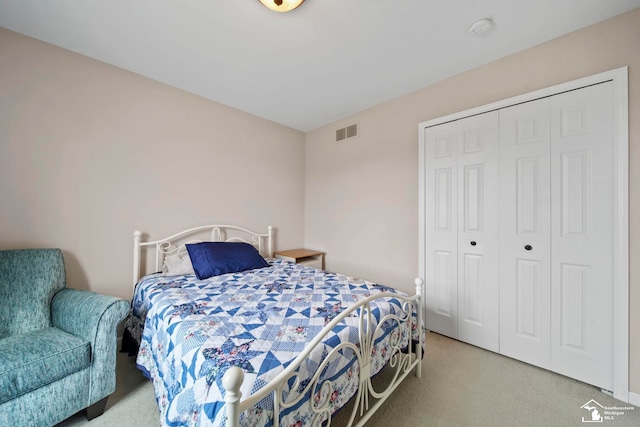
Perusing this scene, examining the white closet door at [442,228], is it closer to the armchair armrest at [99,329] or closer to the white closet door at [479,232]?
the white closet door at [479,232]

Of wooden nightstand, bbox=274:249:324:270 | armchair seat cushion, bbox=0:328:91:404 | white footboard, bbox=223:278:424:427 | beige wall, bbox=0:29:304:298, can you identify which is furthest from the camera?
wooden nightstand, bbox=274:249:324:270

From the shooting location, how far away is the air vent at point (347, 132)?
10.6ft

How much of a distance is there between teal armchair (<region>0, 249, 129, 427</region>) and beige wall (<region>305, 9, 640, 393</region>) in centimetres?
242

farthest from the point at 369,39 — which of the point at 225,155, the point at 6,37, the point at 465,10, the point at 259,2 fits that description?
the point at 6,37

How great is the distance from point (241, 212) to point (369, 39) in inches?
89.4

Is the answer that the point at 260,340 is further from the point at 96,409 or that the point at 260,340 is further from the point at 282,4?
the point at 282,4

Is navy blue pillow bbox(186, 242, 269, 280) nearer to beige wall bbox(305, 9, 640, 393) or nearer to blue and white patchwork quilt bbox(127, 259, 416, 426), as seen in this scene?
blue and white patchwork quilt bbox(127, 259, 416, 426)

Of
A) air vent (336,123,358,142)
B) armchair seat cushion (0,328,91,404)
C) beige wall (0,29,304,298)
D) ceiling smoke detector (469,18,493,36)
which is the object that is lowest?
armchair seat cushion (0,328,91,404)

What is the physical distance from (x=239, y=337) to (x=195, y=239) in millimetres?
1849

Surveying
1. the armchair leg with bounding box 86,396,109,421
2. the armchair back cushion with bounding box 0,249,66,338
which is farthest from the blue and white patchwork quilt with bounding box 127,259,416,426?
the armchair back cushion with bounding box 0,249,66,338

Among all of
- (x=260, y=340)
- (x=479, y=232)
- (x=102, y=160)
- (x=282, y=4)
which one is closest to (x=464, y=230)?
(x=479, y=232)

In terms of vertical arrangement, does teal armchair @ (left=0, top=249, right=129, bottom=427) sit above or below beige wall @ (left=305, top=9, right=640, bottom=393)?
below

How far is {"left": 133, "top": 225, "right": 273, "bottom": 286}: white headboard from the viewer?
2.32 m

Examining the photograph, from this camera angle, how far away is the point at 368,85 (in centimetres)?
257
